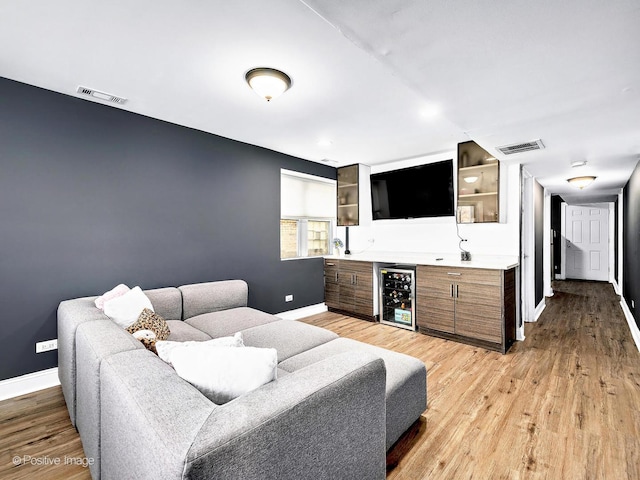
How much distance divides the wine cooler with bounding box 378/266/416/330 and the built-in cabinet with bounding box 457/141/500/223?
1.04m

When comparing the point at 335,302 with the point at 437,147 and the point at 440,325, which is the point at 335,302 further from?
the point at 437,147

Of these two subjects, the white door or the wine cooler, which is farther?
the white door

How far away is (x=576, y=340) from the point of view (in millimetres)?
3699

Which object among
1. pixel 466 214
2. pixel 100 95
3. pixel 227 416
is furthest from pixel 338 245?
pixel 227 416

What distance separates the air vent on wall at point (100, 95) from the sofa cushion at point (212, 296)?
1.85 metres

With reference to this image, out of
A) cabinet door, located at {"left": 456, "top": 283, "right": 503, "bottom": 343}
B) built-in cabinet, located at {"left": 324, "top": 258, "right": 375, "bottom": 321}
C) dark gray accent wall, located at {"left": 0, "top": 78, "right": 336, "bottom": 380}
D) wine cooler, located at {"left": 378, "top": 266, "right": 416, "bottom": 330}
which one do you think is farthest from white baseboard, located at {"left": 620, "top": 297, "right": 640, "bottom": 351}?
dark gray accent wall, located at {"left": 0, "top": 78, "right": 336, "bottom": 380}

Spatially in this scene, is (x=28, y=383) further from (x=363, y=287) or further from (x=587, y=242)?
(x=587, y=242)

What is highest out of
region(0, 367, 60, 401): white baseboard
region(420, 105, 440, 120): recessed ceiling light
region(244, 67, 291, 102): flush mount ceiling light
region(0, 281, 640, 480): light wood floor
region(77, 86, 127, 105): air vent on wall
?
region(77, 86, 127, 105): air vent on wall

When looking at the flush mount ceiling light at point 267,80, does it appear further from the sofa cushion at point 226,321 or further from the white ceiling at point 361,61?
the sofa cushion at point 226,321

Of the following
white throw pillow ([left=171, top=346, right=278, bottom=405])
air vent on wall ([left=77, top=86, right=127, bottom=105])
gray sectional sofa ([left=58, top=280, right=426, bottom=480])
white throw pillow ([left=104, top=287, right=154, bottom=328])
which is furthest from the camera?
air vent on wall ([left=77, top=86, right=127, bottom=105])

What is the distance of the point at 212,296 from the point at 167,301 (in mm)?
465

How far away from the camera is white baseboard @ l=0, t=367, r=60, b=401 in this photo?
240 cm

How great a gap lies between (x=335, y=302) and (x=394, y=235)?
1.47 metres

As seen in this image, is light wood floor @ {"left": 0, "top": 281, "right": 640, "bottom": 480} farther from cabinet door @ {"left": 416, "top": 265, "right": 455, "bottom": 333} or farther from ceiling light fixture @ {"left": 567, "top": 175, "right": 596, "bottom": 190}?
ceiling light fixture @ {"left": 567, "top": 175, "right": 596, "bottom": 190}
